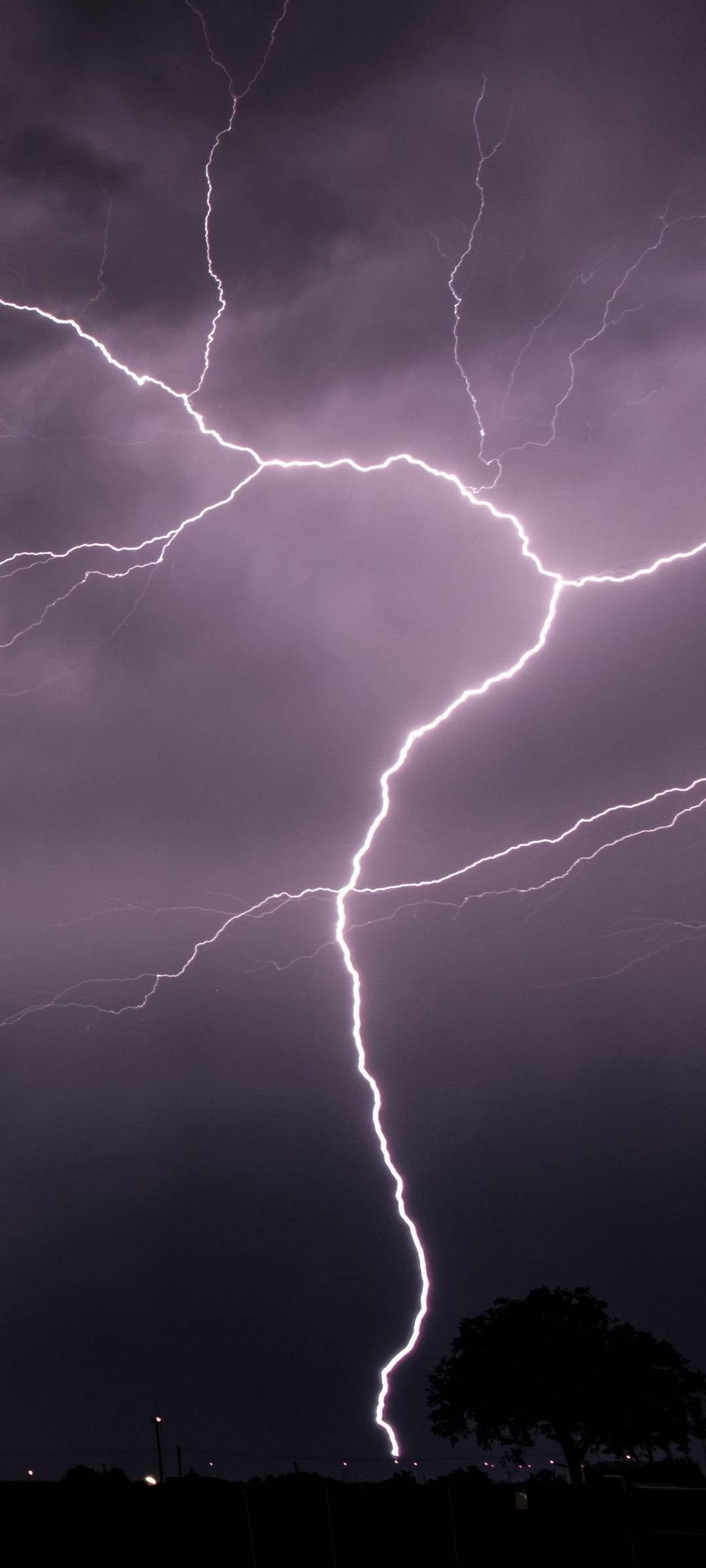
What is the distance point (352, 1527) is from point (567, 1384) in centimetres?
1302

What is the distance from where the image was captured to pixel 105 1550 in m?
9.90

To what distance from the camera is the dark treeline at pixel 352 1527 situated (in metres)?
9.55

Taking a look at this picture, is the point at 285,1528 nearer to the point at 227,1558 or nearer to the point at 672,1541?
the point at 227,1558

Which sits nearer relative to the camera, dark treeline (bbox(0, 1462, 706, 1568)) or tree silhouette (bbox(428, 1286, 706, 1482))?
dark treeline (bbox(0, 1462, 706, 1568))

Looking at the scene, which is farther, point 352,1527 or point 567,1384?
point 567,1384

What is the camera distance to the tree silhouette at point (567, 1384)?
21.2 m

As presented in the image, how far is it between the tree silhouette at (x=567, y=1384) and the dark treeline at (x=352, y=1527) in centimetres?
1095

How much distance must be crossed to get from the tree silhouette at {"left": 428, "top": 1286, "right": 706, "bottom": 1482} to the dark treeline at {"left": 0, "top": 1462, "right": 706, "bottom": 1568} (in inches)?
431

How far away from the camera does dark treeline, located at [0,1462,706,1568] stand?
9.55 metres

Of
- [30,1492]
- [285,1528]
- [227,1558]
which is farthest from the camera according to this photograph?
[30,1492]

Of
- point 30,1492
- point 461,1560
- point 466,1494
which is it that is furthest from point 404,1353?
point 461,1560

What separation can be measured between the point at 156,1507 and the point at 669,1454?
49.1 feet

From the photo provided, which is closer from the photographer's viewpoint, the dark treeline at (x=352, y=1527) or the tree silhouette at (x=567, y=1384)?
the dark treeline at (x=352, y=1527)

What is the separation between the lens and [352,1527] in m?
10.4
